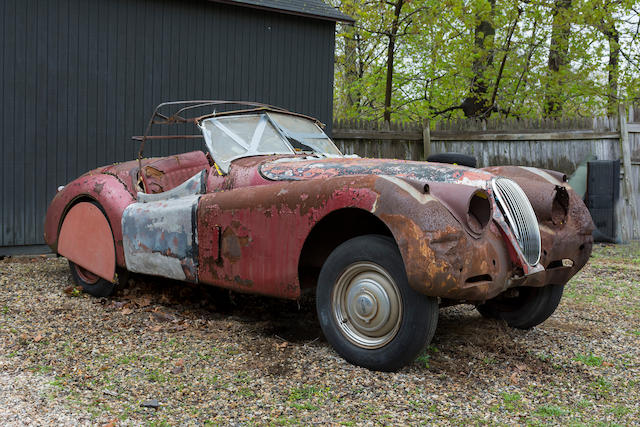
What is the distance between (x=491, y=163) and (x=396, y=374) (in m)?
7.91

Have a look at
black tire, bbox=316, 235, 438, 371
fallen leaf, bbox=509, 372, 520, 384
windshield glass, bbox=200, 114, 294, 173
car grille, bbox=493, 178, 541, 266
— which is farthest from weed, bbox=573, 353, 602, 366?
windshield glass, bbox=200, 114, 294, 173

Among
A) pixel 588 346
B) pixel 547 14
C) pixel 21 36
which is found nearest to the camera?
pixel 588 346

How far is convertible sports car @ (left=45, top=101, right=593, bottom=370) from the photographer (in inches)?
129

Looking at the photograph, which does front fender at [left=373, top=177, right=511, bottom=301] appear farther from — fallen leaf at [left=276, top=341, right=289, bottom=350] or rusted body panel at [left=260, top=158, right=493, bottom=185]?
fallen leaf at [left=276, top=341, right=289, bottom=350]

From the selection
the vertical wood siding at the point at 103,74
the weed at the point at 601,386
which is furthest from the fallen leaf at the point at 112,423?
the vertical wood siding at the point at 103,74

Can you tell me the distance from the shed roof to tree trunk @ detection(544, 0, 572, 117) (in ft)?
20.7

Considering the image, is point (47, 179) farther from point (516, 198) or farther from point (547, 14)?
point (547, 14)

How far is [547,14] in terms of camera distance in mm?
13953

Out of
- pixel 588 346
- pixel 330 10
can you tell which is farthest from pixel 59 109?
pixel 588 346

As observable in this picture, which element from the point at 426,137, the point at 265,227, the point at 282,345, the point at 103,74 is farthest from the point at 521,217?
the point at 426,137

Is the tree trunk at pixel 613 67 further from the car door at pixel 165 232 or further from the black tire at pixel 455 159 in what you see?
the car door at pixel 165 232

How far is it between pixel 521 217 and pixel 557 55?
45.3 feet

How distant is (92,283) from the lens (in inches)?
219

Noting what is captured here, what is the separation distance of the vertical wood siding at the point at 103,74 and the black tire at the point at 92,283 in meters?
3.09
